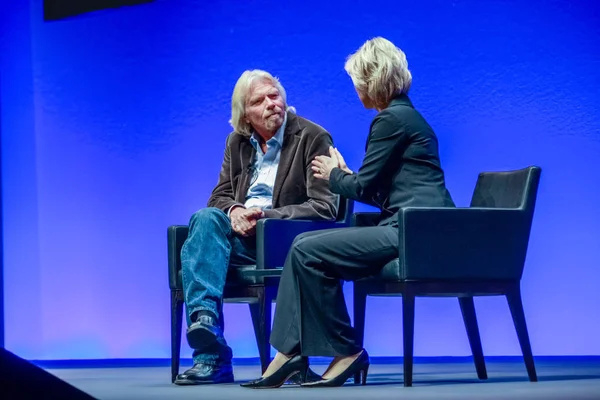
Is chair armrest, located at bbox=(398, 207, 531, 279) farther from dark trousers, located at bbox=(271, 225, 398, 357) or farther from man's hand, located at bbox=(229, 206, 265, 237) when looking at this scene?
man's hand, located at bbox=(229, 206, 265, 237)

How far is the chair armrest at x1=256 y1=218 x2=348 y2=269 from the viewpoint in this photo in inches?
146

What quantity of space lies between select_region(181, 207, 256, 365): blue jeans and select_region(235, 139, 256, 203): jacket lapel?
292mm

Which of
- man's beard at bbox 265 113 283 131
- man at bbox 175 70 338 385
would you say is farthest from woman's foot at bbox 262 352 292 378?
man's beard at bbox 265 113 283 131

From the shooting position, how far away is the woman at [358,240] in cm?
327

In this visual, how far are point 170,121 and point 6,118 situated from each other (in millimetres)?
945

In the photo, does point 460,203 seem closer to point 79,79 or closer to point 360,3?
point 360,3

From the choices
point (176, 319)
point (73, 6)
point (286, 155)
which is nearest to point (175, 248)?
point (176, 319)

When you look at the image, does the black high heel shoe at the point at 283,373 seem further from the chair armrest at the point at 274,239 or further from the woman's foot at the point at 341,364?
the chair armrest at the point at 274,239

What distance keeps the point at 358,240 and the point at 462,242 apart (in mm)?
335

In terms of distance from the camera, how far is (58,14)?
5.63 m

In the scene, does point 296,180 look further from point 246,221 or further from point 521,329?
point 521,329

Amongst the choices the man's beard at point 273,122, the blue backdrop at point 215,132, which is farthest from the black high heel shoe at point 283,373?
the blue backdrop at point 215,132

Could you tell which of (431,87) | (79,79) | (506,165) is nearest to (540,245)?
(506,165)

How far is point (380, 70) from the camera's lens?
3426 mm
